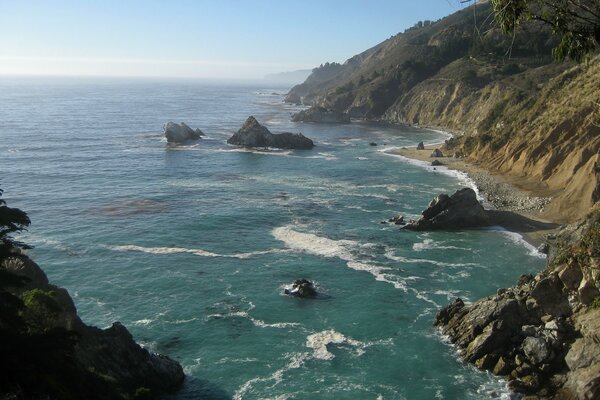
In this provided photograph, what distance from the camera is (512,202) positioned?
7131cm

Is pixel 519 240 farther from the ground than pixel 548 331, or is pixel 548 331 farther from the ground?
pixel 548 331

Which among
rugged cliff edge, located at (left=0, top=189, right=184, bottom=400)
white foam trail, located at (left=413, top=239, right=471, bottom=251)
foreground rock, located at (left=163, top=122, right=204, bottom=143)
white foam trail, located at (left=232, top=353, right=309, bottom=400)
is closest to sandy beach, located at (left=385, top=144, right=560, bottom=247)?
white foam trail, located at (left=413, top=239, right=471, bottom=251)

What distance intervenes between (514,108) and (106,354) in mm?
89391

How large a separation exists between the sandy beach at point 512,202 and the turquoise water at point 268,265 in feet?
8.31

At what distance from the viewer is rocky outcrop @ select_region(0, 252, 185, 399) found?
2917 centimetres

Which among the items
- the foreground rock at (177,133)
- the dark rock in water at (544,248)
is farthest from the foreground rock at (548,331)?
the foreground rock at (177,133)

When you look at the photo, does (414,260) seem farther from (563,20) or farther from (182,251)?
(563,20)

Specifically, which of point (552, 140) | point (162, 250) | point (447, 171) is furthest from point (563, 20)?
point (447, 171)

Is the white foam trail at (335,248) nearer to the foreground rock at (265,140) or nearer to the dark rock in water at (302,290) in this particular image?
the dark rock in water at (302,290)

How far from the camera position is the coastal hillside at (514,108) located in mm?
68700

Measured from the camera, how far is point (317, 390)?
33.9 metres

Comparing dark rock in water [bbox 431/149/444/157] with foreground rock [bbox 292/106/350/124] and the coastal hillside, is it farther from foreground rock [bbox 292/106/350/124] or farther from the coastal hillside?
foreground rock [bbox 292/106/350/124]

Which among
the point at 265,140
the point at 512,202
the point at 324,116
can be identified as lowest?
the point at 512,202

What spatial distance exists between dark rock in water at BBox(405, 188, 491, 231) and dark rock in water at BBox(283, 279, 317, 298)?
2056 cm
